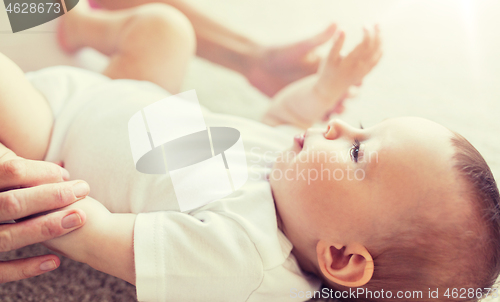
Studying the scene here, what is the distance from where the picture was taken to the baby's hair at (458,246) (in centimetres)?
44

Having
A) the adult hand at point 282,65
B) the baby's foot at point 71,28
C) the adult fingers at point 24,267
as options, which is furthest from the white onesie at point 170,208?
the adult hand at point 282,65

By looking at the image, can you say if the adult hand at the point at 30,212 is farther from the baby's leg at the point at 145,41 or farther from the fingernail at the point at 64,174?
the baby's leg at the point at 145,41

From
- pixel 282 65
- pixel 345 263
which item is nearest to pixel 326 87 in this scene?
pixel 282 65

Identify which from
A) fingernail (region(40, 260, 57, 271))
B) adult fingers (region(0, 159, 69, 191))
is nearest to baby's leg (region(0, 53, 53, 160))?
adult fingers (region(0, 159, 69, 191))

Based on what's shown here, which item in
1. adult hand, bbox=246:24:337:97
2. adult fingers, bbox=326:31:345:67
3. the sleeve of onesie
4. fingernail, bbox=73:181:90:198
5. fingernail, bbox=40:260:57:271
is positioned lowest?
fingernail, bbox=40:260:57:271

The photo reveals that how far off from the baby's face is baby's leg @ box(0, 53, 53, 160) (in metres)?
0.42

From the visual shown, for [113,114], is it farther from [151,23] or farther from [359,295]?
[359,295]

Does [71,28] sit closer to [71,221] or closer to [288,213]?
[71,221]

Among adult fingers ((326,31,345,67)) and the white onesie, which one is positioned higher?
adult fingers ((326,31,345,67))

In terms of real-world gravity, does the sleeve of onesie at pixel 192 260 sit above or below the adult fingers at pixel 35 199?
below

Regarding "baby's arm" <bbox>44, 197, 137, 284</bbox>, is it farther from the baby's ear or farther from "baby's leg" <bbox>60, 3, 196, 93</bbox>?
"baby's leg" <bbox>60, 3, 196, 93</bbox>

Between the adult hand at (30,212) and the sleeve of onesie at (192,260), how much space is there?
96 mm

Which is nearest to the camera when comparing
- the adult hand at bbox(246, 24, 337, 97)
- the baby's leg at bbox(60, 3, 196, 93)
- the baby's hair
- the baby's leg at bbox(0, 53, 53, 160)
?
the baby's hair

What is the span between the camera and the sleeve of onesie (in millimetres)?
468
